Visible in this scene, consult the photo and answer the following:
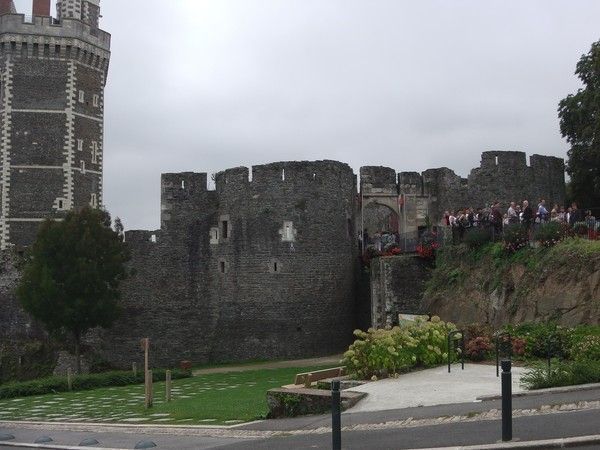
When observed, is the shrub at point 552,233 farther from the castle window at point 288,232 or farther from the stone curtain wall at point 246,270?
the castle window at point 288,232

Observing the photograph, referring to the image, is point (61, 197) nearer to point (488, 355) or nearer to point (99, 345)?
point (99, 345)

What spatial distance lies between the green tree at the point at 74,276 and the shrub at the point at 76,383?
533 centimetres

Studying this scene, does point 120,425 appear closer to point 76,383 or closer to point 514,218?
point 76,383

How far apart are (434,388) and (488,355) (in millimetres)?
3644

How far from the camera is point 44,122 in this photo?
45844 millimetres

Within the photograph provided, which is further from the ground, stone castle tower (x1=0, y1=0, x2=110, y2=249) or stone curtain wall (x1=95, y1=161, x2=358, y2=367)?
stone castle tower (x1=0, y1=0, x2=110, y2=249)

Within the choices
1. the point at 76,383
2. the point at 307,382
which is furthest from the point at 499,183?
the point at 307,382

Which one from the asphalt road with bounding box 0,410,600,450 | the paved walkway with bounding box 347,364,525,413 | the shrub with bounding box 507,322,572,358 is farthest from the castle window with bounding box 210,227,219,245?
the asphalt road with bounding box 0,410,600,450

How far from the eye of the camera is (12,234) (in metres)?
45.3

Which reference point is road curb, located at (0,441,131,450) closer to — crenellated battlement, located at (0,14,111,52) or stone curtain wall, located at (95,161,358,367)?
stone curtain wall, located at (95,161,358,367)

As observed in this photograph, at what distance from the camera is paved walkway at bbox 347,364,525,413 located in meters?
14.4

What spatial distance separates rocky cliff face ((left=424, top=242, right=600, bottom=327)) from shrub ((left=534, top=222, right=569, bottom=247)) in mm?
257

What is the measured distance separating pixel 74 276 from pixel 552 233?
19.4m

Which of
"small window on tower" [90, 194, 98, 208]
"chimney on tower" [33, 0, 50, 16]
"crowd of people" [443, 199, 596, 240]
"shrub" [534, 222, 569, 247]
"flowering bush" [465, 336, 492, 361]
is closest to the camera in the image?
"flowering bush" [465, 336, 492, 361]
